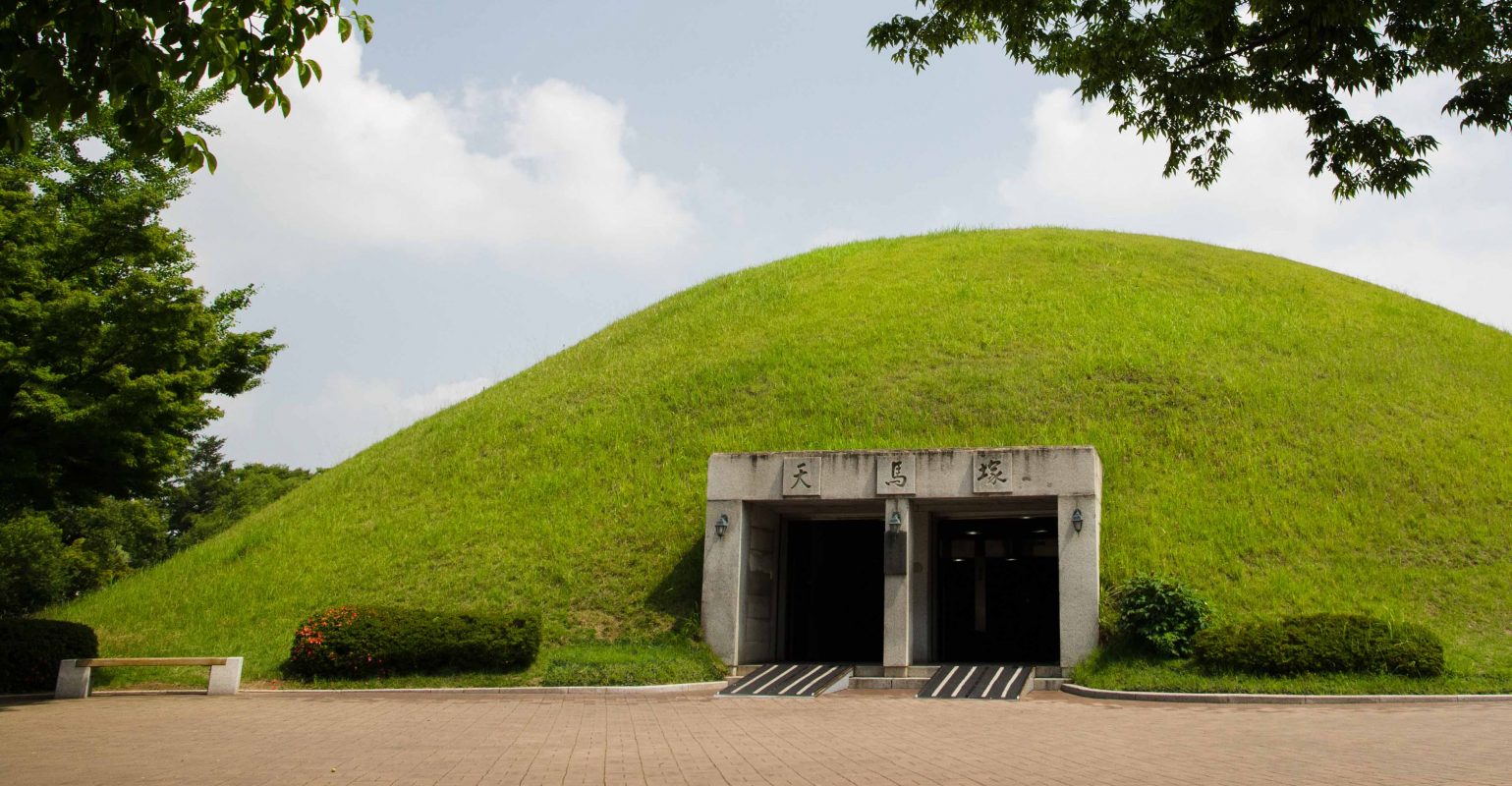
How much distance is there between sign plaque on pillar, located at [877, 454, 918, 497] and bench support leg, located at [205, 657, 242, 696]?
36.6 ft

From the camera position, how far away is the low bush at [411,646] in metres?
17.6

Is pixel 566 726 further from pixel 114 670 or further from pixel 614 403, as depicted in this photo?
pixel 614 403

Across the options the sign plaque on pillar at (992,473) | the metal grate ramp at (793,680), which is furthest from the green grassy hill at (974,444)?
the sign plaque on pillar at (992,473)

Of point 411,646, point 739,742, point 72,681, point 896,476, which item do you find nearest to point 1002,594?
point 896,476

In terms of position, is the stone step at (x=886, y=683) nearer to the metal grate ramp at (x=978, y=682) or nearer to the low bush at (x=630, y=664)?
the metal grate ramp at (x=978, y=682)

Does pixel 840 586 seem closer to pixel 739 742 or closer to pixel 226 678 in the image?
pixel 226 678

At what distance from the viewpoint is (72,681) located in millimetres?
16828

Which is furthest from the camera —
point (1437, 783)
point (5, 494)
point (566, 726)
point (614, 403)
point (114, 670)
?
point (614, 403)

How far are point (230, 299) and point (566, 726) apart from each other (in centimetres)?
1529

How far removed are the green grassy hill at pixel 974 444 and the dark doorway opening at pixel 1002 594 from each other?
5.49 ft

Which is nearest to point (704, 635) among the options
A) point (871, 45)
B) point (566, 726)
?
point (566, 726)

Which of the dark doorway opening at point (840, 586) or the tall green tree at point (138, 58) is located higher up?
the tall green tree at point (138, 58)

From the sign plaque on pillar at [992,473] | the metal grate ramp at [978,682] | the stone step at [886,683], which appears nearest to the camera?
the metal grate ramp at [978,682]

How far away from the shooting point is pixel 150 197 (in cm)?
1759
